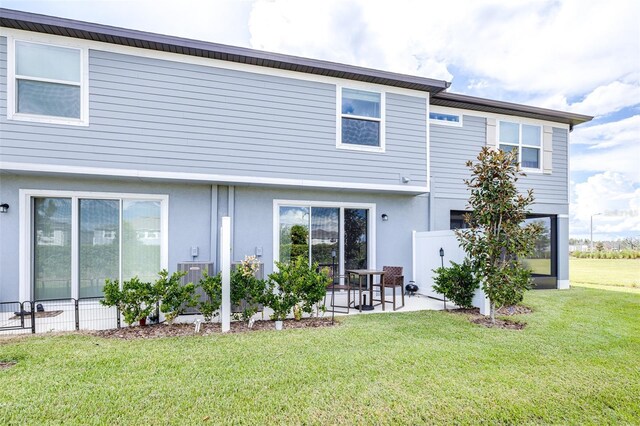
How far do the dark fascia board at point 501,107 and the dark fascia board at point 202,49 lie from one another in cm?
96

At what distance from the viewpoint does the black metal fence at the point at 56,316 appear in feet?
16.8

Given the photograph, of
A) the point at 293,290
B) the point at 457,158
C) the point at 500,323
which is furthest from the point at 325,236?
the point at 457,158

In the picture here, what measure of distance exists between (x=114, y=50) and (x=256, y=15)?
5.66 meters

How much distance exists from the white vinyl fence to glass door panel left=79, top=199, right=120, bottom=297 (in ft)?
22.5

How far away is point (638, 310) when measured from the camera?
6.63m

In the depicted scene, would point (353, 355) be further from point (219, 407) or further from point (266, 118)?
point (266, 118)

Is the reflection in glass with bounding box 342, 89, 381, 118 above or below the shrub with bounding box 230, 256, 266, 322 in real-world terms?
above

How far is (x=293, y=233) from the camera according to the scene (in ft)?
25.4

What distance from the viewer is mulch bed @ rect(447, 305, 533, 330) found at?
5598mm

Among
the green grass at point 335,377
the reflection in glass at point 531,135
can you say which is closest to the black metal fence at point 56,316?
the green grass at point 335,377

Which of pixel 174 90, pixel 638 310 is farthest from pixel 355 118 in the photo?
pixel 638 310

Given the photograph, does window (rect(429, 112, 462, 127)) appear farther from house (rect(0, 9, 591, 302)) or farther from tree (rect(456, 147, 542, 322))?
tree (rect(456, 147, 542, 322))

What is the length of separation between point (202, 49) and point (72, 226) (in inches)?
168

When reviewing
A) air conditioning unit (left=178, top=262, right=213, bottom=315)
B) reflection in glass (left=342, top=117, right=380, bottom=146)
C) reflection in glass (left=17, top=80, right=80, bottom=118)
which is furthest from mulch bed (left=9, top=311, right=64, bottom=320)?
reflection in glass (left=342, top=117, right=380, bottom=146)
